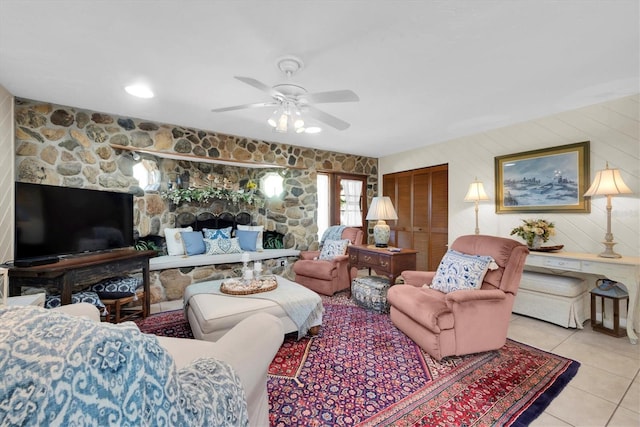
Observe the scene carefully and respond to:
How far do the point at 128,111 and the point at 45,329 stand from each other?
346 cm

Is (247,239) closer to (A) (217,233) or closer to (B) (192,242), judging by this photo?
(A) (217,233)

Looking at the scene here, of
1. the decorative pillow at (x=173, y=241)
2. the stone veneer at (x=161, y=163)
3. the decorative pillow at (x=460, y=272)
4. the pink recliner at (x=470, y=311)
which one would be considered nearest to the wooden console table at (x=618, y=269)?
the pink recliner at (x=470, y=311)

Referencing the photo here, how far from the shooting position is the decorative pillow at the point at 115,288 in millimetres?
2756

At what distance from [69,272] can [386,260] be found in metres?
3.10

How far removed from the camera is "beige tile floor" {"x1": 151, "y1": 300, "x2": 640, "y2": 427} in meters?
1.59

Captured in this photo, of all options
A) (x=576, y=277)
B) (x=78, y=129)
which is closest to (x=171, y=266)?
(x=78, y=129)

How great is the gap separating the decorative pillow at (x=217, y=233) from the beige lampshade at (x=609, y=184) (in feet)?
14.9

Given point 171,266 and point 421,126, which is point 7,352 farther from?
point 421,126

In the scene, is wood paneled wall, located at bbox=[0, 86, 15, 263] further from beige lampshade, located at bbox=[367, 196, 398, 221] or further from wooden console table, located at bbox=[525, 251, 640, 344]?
wooden console table, located at bbox=[525, 251, 640, 344]

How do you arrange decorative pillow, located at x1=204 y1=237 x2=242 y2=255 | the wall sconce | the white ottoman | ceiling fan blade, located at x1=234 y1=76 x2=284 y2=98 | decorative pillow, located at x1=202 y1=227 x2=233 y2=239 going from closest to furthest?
ceiling fan blade, located at x1=234 y1=76 x2=284 y2=98, the white ottoman, the wall sconce, decorative pillow, located at x1=204 y1=237 x2=242 y2=255, decorative pillow, located at x1=202 y1=227 x2=233 y2=239

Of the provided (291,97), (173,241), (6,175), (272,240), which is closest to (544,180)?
(291,97)

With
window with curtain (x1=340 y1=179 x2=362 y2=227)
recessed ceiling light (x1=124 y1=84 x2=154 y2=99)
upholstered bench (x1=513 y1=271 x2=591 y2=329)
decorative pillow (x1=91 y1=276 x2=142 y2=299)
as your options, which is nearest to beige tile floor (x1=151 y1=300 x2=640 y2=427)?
upholstered bench (x1=513 y1=271 x2=591 y2=329)

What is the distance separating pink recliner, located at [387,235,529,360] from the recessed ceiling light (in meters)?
3.05

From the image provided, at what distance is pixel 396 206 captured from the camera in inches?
209
